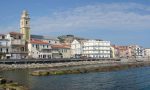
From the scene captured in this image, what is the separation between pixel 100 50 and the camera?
166 m

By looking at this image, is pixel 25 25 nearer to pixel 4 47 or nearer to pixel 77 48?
pixel 4 47

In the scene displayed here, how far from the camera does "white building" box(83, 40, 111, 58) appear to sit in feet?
545

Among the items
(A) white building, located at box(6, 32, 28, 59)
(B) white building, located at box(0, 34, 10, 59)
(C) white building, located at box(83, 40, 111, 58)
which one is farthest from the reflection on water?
(C) white building, located at box(83, 40, 111, 58)

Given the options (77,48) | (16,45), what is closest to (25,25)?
(16,45)

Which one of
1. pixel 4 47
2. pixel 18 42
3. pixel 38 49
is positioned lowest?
pixel 38 49

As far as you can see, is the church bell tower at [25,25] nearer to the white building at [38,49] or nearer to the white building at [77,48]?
the white building at [38,49]

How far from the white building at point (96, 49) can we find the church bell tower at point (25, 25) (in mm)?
42204

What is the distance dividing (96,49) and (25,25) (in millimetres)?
45945

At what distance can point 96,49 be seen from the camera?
A: 166125 mm

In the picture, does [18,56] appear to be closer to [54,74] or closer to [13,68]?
[13,68]

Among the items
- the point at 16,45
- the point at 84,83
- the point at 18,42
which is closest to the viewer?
the point at 84,83

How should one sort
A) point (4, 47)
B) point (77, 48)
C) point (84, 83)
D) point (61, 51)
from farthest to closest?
1. point (77, 48)
2. point (61, 51)
3. point (4, 47)
4. point (84, 83)

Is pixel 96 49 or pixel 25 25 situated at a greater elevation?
pixel 25 25

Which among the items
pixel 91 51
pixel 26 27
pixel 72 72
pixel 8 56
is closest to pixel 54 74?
pixel 72 72
